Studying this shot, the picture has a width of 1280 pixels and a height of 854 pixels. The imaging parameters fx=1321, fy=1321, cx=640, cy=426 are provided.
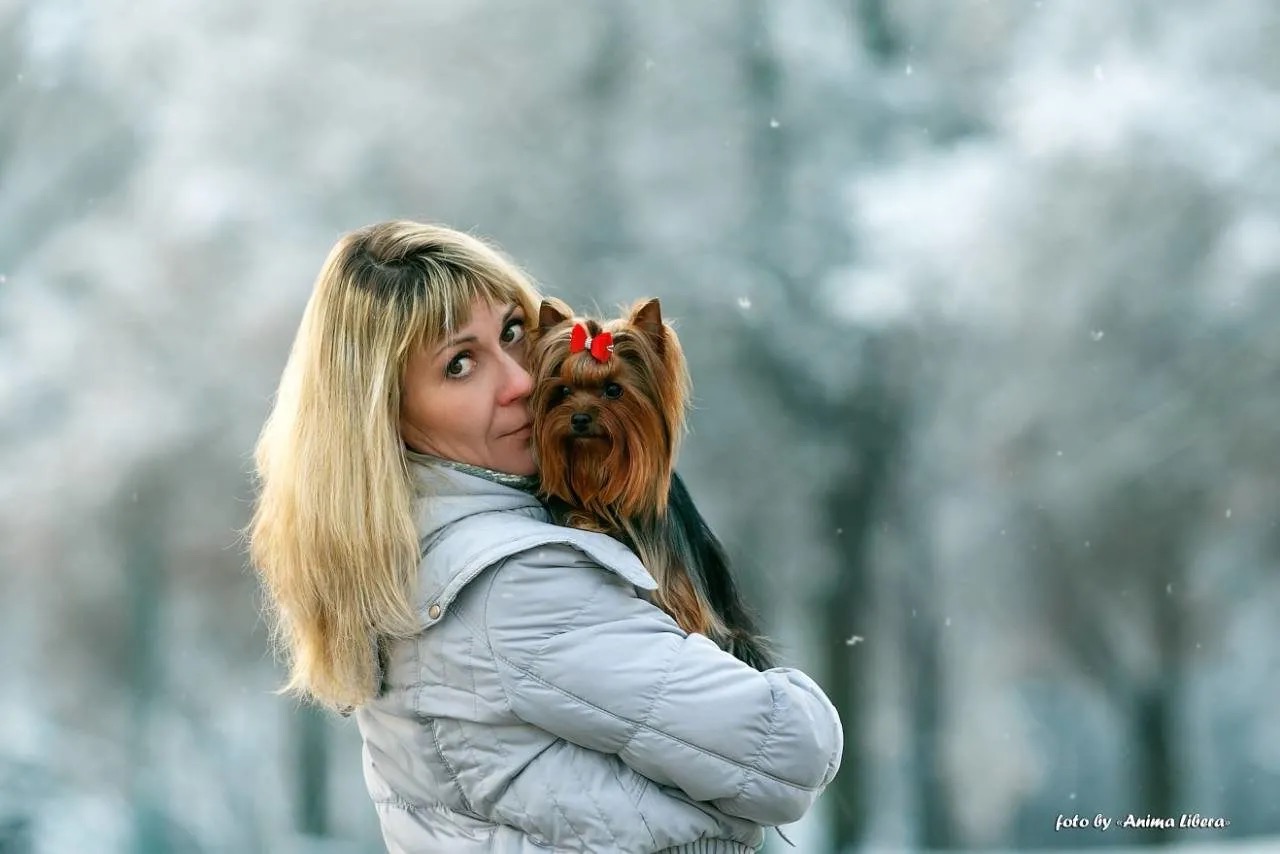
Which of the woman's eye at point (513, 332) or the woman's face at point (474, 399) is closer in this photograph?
the woman's face at point (474, 399)

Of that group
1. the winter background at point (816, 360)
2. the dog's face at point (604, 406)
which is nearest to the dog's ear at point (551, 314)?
the dog's face at point (604, 406)

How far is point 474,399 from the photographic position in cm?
171

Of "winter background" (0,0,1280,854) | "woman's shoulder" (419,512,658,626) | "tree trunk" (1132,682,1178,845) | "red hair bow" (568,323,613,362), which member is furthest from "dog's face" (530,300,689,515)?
"tree trunk" (1132,682,1178,845)

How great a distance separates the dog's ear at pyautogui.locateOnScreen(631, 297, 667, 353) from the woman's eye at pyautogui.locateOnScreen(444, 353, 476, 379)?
223 mm

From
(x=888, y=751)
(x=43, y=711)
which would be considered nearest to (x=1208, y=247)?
(x=888, y=751)

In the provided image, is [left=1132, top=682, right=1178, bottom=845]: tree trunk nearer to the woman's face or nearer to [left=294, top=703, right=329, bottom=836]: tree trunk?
[left=294, top=703, right=329, bottom=836]: tree trunk

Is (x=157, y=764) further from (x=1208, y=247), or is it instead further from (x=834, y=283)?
(x=1208, y=247)

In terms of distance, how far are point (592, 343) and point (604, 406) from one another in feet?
0.27

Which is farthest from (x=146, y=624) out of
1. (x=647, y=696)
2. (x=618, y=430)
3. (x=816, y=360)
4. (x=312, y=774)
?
(x=647, y=696)

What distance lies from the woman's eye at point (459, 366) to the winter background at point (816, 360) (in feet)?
8.24

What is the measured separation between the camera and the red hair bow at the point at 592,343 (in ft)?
5.57

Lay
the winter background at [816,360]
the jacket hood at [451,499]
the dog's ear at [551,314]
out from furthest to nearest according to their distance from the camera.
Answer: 1. the winter background at [816,360]
2. the dog's ear at [551,314]
3. the jacket hood at [451,499]

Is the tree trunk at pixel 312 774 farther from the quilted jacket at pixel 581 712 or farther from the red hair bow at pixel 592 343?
the red hair bow at pixel 592 343

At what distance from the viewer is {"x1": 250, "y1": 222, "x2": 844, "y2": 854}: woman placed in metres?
1.54
